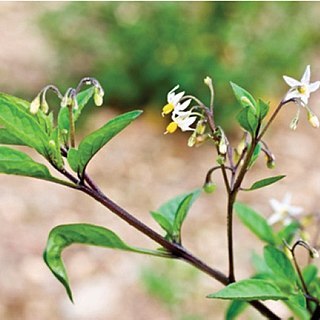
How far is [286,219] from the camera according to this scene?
70cm

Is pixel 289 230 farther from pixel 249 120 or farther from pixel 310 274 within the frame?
pixel 249 120

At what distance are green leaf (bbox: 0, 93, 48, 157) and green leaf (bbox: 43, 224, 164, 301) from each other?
0.05m

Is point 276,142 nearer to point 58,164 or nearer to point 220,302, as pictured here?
point 220,302

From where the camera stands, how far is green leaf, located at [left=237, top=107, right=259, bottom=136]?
458 millimetres

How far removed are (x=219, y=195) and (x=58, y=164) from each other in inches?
72.0

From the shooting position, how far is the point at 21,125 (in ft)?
1.50

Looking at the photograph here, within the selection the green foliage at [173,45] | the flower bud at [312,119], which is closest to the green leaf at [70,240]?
the flower bud at [312,119]

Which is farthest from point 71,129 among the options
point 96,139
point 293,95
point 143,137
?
point 143,137

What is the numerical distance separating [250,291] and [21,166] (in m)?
0.15

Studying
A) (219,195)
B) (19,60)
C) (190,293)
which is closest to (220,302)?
(190,293)

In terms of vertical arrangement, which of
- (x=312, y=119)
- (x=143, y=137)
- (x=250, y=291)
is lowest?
(x=250, y=291)

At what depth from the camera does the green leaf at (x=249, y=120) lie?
46 centimetres

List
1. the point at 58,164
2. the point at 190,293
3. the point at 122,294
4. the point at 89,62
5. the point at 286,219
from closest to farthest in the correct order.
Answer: the point at 58,164
the point at 286,219
the point at 190,293
the point at 122,294
the point at 89,62

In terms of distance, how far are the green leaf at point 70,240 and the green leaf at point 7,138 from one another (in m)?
0.06
